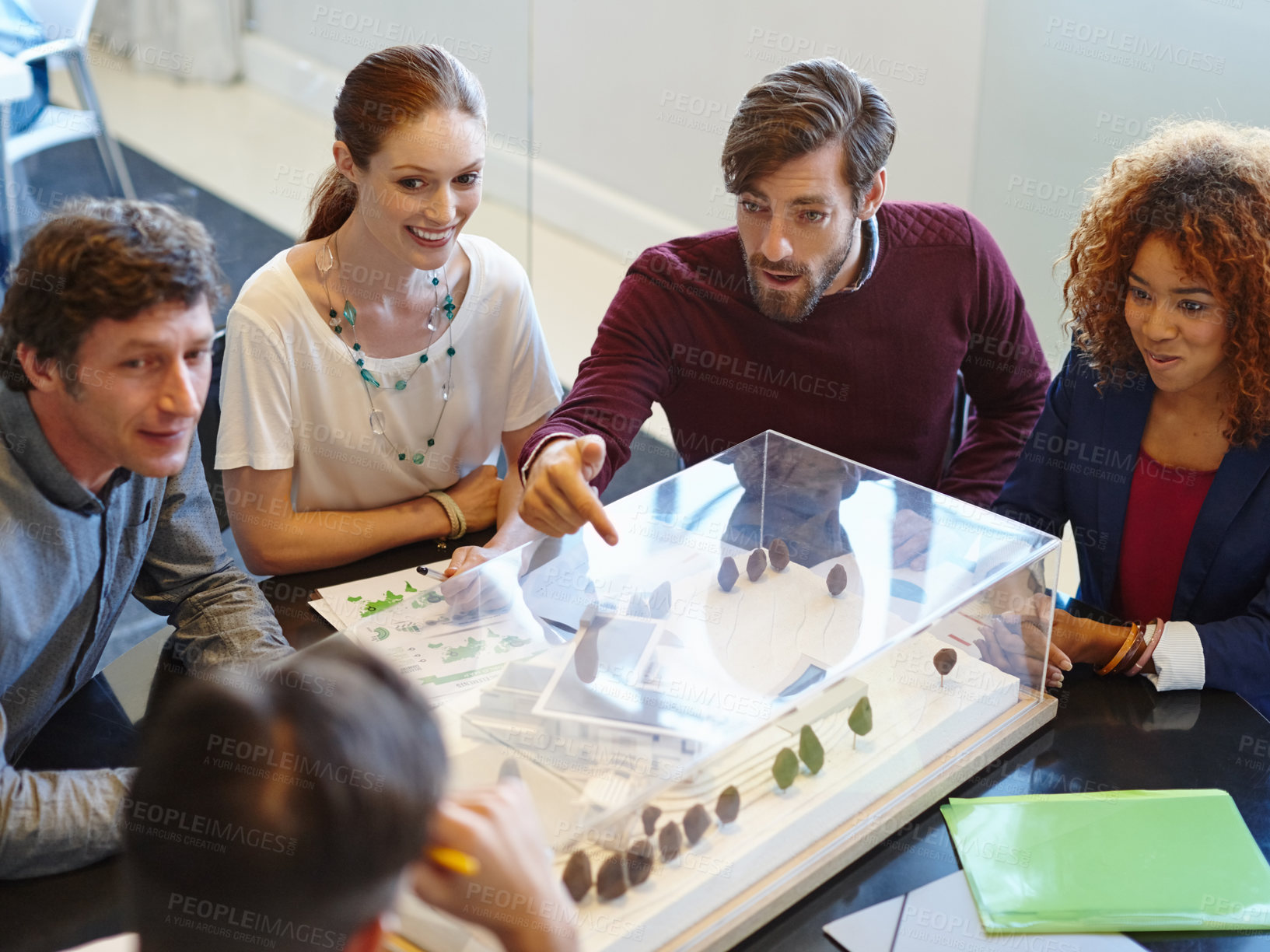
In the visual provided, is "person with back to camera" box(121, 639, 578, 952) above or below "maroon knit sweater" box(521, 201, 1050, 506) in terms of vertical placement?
above

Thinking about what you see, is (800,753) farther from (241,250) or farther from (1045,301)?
(241,250)

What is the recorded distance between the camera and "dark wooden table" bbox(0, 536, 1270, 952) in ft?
4.02

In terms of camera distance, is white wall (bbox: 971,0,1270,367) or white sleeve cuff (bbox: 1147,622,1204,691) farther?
white wall (bbox: 971,0,1270,367)

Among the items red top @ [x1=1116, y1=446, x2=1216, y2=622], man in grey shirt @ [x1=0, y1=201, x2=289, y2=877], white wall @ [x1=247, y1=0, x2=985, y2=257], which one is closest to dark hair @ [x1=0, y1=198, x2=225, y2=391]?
man in grey shirt @ [x1=0, y1=201, x2=289, y2=877]

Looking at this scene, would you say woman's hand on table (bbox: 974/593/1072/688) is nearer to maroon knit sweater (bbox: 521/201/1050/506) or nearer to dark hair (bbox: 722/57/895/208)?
maroon knit sweater (bbox: 521/201/1050/506)

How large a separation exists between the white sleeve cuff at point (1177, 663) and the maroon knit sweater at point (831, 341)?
699mm

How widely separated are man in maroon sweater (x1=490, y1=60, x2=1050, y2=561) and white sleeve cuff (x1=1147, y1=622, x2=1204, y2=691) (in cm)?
65

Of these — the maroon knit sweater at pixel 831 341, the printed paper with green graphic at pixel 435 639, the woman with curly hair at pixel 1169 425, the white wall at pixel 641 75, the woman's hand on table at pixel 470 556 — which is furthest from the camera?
the white wall at pixel 641 75

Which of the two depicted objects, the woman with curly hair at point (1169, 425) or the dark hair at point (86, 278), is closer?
the dark hair at point (86, 278)

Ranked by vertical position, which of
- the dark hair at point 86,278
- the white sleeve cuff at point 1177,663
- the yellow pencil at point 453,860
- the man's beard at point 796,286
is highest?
the dark hair at point 86,278

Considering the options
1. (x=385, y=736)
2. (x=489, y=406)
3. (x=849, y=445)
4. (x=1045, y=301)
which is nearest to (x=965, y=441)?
(x=849, y=445)

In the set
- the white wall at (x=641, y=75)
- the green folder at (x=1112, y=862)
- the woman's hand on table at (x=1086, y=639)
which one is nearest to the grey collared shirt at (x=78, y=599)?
the green folder at (x=1112, y=862)

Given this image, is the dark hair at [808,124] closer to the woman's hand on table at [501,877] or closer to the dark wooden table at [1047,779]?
the dark wooden table at [1047,779]

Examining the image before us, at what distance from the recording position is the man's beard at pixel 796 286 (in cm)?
200
